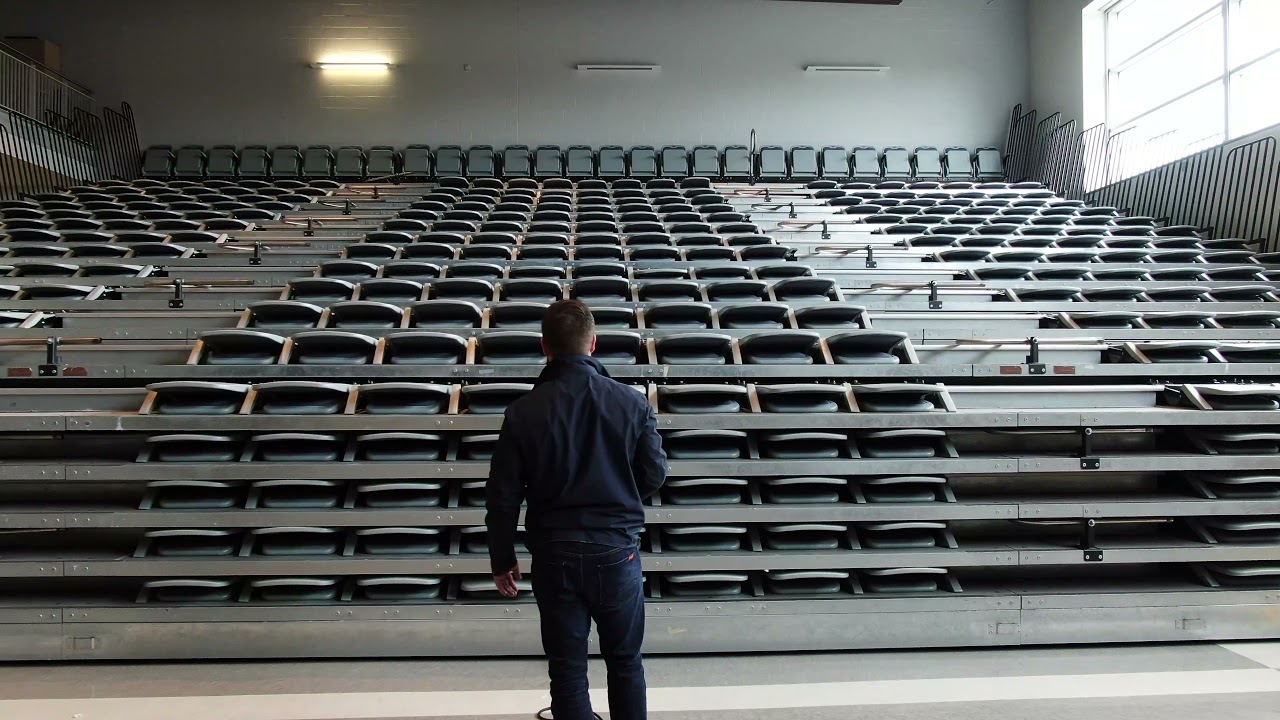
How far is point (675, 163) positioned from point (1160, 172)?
6.26 meters

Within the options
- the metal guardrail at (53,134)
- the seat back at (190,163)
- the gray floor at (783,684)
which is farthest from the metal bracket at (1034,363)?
the seat back at (190,163)

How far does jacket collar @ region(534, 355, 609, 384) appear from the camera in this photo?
1.95 metres

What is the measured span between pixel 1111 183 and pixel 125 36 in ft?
47.6

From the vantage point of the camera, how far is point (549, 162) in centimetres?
1188

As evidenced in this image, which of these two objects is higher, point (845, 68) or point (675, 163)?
point (845, 68)

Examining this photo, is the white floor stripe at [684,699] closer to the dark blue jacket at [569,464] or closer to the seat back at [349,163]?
the dark blue jacket at [569,464]

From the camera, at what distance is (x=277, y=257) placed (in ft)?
21.0

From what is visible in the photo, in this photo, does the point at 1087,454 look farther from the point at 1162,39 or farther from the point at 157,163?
the point at 157,163

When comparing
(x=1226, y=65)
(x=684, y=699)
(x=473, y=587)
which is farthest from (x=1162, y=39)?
(x=473, y=587)

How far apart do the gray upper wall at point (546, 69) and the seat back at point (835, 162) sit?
0.42m

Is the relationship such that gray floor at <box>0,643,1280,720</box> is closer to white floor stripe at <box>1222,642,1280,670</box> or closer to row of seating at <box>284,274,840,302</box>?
white floor stripe at <box>1222,642,1280,670</box>

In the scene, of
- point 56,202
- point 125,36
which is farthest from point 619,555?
point 125,36

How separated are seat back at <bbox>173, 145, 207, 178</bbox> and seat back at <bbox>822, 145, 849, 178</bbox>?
936 cm

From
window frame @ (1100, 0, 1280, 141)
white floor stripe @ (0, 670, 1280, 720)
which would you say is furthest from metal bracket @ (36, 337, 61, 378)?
window frame @ (1100, 0, 1280, 141)
